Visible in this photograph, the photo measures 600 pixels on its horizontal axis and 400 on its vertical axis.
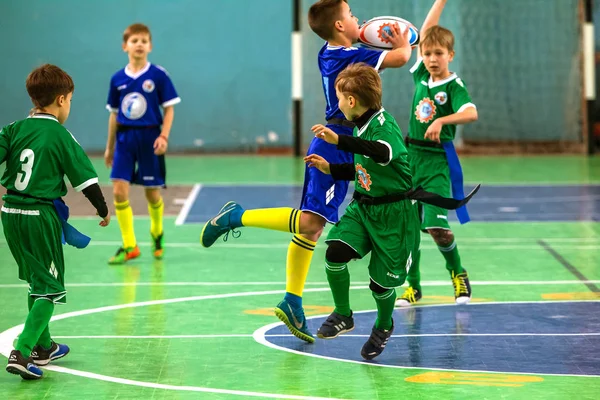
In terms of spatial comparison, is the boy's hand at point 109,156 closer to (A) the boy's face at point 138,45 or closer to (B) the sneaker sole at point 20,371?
(A) the boy's face at point 138,45

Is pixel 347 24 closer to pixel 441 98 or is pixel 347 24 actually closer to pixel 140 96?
pixel 441 98

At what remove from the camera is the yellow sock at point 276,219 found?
6.14 m

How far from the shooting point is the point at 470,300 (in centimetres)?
727

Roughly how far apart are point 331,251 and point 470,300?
5.91ft

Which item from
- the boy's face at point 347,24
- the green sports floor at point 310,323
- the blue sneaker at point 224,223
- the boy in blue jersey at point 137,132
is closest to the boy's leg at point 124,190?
the boy in blue jersey at point 137,132

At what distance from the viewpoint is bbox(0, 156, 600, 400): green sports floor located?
5250 mm

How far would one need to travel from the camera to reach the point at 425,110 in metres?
7.20

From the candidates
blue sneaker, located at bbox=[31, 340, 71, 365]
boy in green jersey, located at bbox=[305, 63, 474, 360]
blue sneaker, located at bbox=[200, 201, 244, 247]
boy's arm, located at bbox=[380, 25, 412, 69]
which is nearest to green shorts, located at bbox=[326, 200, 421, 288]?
boy in green jersey, located at bbox=[305, 63, 474, 360]

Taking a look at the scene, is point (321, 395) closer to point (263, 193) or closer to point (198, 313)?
point (198, 313)

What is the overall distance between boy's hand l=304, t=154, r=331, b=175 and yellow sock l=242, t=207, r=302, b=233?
0.44 m

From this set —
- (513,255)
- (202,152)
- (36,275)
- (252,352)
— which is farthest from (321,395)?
(202,152)

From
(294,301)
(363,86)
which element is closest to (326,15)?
(363,86)

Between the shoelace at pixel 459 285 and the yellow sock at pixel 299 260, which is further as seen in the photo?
the shoelace at pixel 459 285

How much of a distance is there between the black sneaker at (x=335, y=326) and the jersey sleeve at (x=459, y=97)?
171 cm
